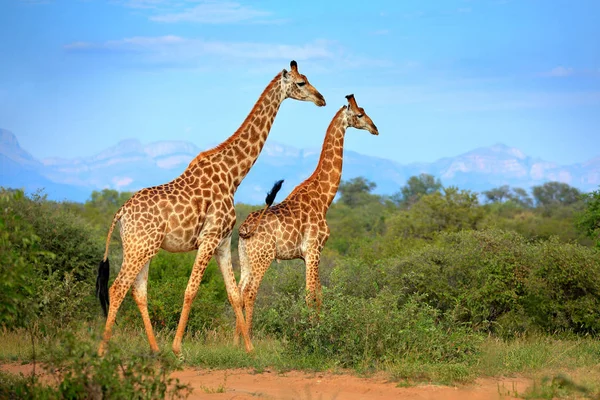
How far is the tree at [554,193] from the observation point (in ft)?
185

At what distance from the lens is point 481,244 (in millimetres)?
13289

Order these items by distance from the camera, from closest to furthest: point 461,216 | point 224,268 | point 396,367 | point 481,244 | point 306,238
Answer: point 396,367 → point 224,268 → point 306,238 → point 481,244 → point 461,216

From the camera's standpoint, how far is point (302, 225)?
34.9 feet

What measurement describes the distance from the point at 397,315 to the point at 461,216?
48.0 ft

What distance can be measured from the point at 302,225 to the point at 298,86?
185 centimetres

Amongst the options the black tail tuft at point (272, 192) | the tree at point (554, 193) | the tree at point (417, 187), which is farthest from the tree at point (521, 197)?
the black tail tuft at point (272, 192)

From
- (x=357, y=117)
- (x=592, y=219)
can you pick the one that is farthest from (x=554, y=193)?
(x=357, y=117)

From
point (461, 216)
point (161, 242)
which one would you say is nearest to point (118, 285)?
point (161, 242)

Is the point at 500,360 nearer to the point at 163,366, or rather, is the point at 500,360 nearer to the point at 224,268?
the point at 224,268

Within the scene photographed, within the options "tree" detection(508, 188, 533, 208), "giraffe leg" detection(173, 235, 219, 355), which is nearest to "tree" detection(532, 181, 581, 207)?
"tree" detection(508, 188, 533, 208)

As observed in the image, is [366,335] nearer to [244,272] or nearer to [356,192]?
[244,272]

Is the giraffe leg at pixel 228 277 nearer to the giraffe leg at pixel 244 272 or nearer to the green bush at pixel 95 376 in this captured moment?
the giraffe leg at pixel 244 272

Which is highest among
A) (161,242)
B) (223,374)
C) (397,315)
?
(161,242)

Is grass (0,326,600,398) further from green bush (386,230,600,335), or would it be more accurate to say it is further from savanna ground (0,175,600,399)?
green bush (386,230,600,335)
